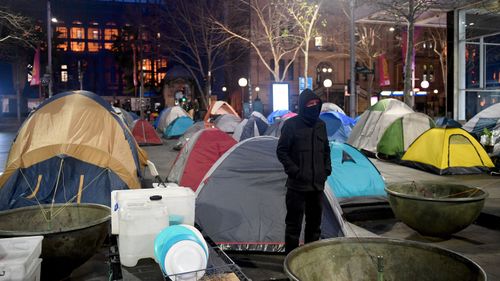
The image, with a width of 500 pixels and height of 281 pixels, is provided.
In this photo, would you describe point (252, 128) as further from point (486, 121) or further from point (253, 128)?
point (486, 121)

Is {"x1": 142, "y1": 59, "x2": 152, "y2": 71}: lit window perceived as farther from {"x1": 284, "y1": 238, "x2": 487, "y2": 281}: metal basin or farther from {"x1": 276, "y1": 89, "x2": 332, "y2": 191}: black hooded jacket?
{"x1": 284, "y1": 238, "x2": 487, "y2": 281}: metal basin

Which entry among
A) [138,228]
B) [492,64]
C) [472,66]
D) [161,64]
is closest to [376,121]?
[472,66]

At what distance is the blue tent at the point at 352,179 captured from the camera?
8852mm

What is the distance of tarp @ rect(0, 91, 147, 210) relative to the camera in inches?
299

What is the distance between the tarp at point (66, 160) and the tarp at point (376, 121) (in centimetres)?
Answer: 1035

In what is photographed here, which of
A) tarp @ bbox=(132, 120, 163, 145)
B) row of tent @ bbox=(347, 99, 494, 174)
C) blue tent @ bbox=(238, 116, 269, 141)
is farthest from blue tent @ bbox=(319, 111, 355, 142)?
tarp @ bbox=(132, 120, 163, 145)

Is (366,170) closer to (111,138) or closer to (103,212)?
(111,138)

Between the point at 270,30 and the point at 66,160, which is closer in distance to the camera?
the point at 66,160

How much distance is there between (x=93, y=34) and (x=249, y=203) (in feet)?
242

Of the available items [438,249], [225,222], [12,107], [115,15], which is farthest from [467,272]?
[115,15]

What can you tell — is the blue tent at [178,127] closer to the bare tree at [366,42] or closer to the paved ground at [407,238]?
Answer: the paved ground at [407,238]

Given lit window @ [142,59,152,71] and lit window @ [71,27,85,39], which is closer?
lit window @ [71,27,85,39]

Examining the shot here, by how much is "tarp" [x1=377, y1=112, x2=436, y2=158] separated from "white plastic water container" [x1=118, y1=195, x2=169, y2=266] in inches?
501

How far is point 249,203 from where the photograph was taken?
6531mm
